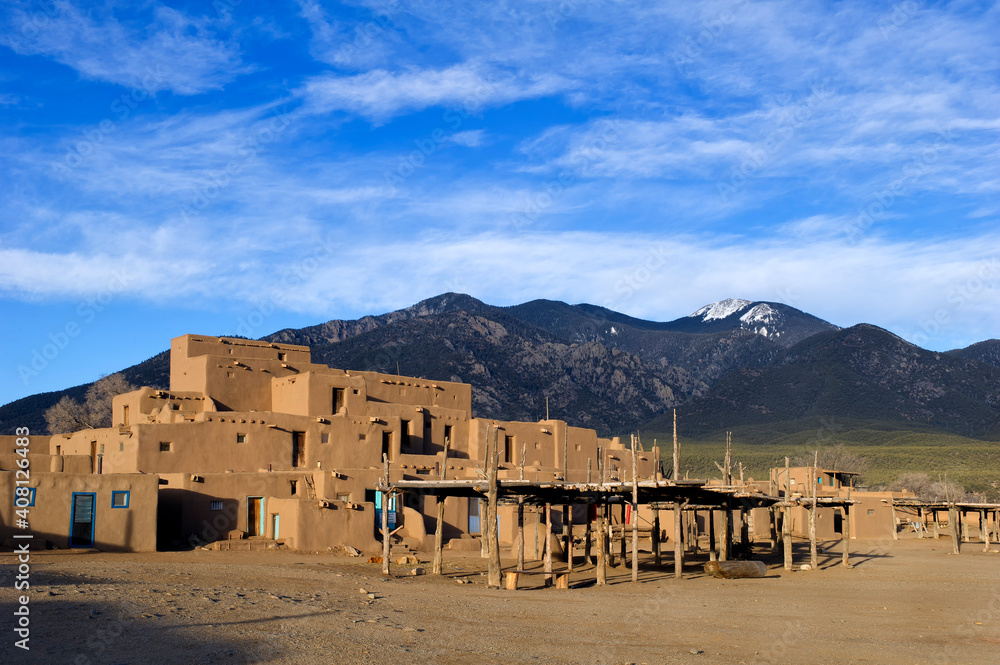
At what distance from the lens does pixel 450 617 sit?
20.9 m

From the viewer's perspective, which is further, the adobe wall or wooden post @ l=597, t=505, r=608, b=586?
the adobe wall

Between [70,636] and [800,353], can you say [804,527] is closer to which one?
[70,636]

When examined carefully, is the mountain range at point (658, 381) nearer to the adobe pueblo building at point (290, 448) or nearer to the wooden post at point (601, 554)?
the adobe pueblo building at point (290, 448)

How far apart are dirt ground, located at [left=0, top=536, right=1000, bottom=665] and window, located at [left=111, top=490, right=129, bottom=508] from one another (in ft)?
6.34

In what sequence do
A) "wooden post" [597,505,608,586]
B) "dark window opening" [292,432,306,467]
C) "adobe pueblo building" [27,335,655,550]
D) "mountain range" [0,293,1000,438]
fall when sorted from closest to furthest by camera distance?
"wooden post" [597,505,608,586], "adobe pueblo building" [27,335,655,550], "dark window opening" [292,432,306,467], "mountain range" [0,293,1000,438]

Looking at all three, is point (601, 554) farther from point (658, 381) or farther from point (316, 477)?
point (658, 381)

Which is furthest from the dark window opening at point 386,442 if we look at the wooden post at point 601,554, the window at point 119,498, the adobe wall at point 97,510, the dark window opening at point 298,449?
the wooden post at point 601,554

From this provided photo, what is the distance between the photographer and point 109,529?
3206 centimetres

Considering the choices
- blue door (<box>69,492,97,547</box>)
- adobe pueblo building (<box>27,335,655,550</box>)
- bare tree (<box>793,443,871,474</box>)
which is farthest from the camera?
bare tree (<box>793,443,871,474</box>)

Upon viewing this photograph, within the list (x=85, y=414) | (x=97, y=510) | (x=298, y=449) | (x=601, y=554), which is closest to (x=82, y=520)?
(x=97, y=510)

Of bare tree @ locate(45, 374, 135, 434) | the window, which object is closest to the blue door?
the window

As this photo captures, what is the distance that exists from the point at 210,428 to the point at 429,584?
17.5 metres

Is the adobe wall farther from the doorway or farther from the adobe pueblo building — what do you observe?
the doorway

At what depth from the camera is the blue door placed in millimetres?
31219
